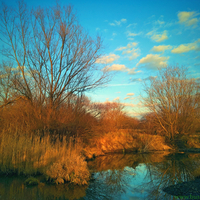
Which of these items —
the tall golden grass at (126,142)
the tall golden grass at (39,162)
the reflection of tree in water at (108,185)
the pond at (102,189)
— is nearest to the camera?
the pond at (102,189)

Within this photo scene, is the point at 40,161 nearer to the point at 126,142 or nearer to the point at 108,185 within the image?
the point at 108,185

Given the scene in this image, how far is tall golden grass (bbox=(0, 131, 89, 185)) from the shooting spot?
700cm

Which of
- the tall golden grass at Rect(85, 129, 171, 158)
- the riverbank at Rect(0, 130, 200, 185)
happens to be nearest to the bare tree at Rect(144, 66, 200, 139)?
A: the tall golden grass at Rect(85, 129, 171, 158)

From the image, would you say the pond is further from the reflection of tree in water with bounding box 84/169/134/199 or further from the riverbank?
Answer: the riverbank

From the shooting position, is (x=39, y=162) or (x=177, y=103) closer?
(x=39, y=162)

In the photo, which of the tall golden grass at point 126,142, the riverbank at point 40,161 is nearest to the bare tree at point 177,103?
the tall golden grass at point 126,142

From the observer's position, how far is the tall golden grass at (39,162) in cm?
700

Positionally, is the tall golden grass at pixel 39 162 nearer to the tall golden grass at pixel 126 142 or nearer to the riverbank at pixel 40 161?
the riverbank at pixel 40 161

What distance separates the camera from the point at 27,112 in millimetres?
10859

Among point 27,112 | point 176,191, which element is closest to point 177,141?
point 176,191

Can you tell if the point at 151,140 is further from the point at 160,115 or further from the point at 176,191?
the point at 176,191

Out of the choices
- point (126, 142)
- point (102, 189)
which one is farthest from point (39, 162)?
point (126, 142)

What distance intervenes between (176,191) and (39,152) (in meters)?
5.92

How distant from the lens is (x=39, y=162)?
7.78m
